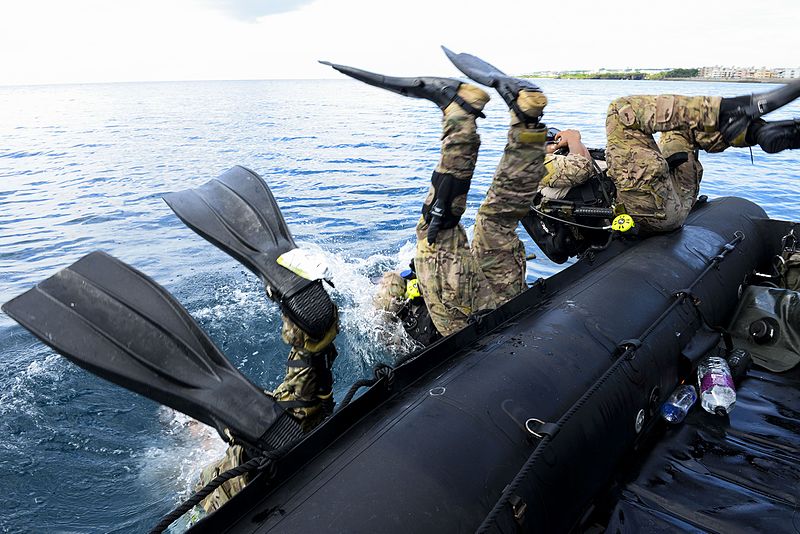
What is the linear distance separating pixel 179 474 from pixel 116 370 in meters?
2.01

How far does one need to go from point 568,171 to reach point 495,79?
1.40 metres

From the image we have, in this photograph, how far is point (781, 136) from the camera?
3232 mm

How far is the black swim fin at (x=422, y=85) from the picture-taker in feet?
11.1

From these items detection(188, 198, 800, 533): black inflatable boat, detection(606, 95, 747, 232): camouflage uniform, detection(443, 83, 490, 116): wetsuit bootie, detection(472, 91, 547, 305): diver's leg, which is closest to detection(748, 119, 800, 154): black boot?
detection(606, 95, 747, 232): camouflage uniform

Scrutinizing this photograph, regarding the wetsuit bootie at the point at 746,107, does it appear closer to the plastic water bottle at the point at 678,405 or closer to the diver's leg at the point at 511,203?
the diver's leg at the point at 511,203

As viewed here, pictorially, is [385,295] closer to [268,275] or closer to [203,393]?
[268,275]

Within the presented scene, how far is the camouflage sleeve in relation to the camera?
180 inches

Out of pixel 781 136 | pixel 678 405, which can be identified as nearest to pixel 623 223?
pixel 781 136

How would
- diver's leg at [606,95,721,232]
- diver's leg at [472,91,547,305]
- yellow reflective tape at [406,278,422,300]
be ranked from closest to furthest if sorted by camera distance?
diver's leg at [472,91,547,305]
diver's leg at [606,95,721,232]
yellow reflective tape at [406,278,422,300]

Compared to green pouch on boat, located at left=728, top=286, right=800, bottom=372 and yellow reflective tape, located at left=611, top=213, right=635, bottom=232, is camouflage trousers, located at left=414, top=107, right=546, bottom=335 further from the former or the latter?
green pouch on boat, located at left=728, top=286, right=800, bottom=372

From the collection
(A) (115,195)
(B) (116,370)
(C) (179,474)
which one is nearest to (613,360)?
(B) (116,370)

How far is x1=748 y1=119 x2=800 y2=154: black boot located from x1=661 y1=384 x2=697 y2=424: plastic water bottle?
1594 mm

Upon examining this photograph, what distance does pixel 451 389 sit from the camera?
2229 millimetres

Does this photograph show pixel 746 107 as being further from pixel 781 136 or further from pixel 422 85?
pixel 422 85
